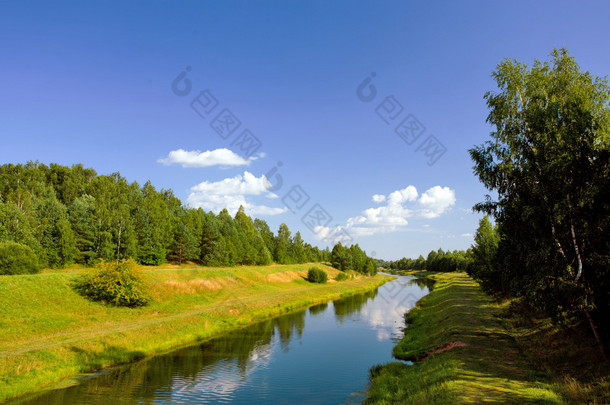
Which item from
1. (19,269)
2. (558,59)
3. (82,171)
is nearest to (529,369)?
(558,59)

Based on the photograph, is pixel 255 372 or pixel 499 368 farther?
pixel 255 372

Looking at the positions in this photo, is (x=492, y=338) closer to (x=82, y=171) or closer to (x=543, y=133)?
(x=543, y=133)

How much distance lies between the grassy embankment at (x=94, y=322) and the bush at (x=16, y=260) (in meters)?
9.48

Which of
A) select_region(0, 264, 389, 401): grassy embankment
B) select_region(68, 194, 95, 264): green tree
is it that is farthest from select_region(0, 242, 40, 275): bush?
select_region(68, 194, 95, 264): green tree

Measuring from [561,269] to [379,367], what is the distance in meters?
15.0

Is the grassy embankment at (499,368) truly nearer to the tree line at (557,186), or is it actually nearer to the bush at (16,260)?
the tree line at (557,186)

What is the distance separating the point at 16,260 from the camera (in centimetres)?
4778

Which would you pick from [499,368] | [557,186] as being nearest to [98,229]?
[499,368]

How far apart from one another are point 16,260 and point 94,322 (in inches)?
911

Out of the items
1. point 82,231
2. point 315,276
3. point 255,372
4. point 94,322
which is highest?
point 82,231

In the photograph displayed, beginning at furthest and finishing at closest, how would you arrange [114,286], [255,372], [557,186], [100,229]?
[100,229], [114,286], [255,372], [557,186]

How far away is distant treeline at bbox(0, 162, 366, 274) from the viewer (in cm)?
6694

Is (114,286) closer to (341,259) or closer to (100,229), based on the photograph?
(100,229)

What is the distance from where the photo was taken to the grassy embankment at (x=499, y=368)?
14766mm
